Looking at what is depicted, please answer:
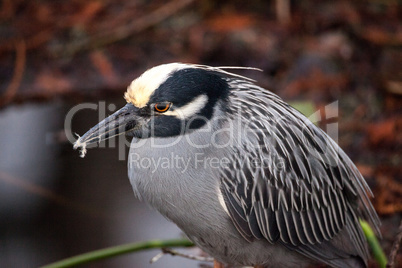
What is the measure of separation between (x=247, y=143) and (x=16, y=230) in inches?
90.0

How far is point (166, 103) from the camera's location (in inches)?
146

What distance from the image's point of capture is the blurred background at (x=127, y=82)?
5.17 meters

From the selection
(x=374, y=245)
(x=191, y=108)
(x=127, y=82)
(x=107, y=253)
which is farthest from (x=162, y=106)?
(x=127, y=82)

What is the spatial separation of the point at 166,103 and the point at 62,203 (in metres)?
2.02

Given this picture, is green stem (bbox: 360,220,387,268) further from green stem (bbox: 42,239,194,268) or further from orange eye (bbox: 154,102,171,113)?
orange eye (bbox: 154,102,171,113)

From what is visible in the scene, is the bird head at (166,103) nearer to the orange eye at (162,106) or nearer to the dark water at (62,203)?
the orange eye at (162,106)

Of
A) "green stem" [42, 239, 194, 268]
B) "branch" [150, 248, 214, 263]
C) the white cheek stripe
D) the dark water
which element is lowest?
"branch" [150, 248, 214, 263]

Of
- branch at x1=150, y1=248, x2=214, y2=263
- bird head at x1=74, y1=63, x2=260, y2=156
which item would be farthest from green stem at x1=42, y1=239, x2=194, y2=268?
bird head at x1=74, y1=63, x2=260, y2=156

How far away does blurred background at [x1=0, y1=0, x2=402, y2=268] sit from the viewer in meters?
5.17

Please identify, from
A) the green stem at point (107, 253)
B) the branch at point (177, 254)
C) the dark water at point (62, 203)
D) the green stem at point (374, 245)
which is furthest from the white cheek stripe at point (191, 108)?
the dark water at point (62, 203)

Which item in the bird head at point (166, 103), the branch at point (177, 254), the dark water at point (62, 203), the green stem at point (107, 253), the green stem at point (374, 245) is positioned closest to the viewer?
the bird head at point (166, 103)

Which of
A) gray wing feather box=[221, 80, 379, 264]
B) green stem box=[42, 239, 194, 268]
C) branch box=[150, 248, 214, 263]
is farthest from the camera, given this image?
branch box=[150, 248, 214, 263]

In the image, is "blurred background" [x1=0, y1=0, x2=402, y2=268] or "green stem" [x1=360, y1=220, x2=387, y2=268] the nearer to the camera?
"green stem" [x1=360, y1=220, x2=387, y2=268]

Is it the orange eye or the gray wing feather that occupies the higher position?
the orange eye
